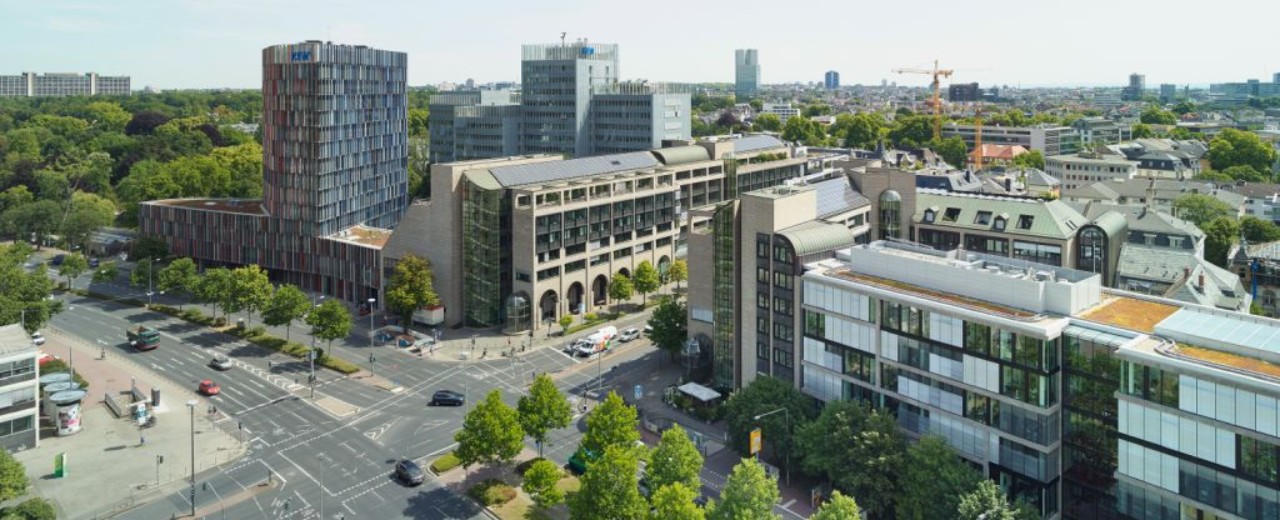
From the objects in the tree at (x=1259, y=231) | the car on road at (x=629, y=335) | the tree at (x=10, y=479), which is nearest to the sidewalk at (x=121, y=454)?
the tree at (x=10, y=479)

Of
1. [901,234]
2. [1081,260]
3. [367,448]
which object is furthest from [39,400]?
[1081,260]

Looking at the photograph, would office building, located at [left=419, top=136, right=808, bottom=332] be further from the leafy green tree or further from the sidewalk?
the leafy green tree

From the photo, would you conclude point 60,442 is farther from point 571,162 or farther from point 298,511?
point 571,162

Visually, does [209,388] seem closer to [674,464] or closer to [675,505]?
[674,464]

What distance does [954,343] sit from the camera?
7419cm

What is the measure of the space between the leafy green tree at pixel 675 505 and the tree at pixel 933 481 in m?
16.7

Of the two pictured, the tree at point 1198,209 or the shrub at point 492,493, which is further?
the tree at point 1198,209

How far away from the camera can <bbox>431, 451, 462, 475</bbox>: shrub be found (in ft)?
273

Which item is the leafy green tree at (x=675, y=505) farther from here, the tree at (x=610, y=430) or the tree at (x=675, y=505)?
the tree at (x=610, y=430)

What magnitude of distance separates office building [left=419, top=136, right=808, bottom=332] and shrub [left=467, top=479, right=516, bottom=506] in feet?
147

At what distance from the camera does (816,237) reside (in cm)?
8988

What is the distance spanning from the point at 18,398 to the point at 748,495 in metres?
71.4

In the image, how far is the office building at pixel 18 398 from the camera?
288ft

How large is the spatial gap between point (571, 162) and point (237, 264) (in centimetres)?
6151
